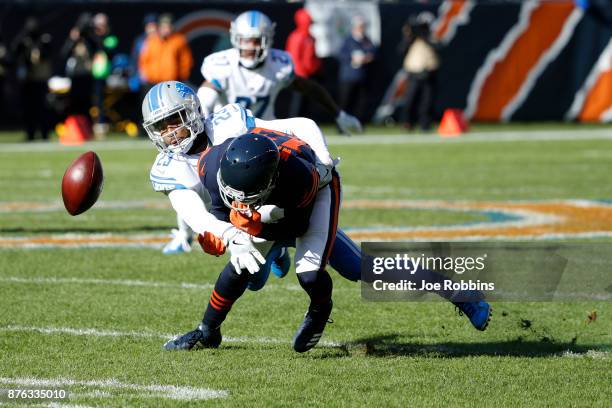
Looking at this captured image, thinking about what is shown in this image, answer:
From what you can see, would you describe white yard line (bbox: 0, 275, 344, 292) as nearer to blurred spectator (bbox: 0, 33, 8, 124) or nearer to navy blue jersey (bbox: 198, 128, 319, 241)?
navy blue jersey (bbox: 198, 128, 319, 241)

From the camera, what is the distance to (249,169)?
4.65 m

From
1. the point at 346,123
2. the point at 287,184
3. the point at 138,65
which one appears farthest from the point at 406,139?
the point at 287,184

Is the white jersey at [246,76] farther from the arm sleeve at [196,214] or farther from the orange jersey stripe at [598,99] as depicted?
the orange jersey stripe at [598,99]

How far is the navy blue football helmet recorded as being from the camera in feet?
15.3

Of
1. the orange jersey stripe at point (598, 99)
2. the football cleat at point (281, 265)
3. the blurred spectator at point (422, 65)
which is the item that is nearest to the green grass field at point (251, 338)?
the football cleat at point (281, 265)

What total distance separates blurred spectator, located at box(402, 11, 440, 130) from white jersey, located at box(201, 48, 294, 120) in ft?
35.0

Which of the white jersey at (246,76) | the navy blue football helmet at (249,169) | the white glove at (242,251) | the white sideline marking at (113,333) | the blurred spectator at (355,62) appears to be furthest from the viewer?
the blurred spectator at (355,62)

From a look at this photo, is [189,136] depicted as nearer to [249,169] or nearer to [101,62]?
[249,169]

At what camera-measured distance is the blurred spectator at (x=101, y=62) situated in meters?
19.1

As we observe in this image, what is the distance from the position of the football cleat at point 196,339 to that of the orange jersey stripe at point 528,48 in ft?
57.2

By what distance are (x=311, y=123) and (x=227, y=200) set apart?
2.33ft

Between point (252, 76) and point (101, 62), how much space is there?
10.6 m

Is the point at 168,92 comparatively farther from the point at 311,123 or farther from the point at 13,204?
the point at 13,204

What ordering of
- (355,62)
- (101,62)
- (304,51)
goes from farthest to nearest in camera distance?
(355,62) → (101,62) → (304,51)
